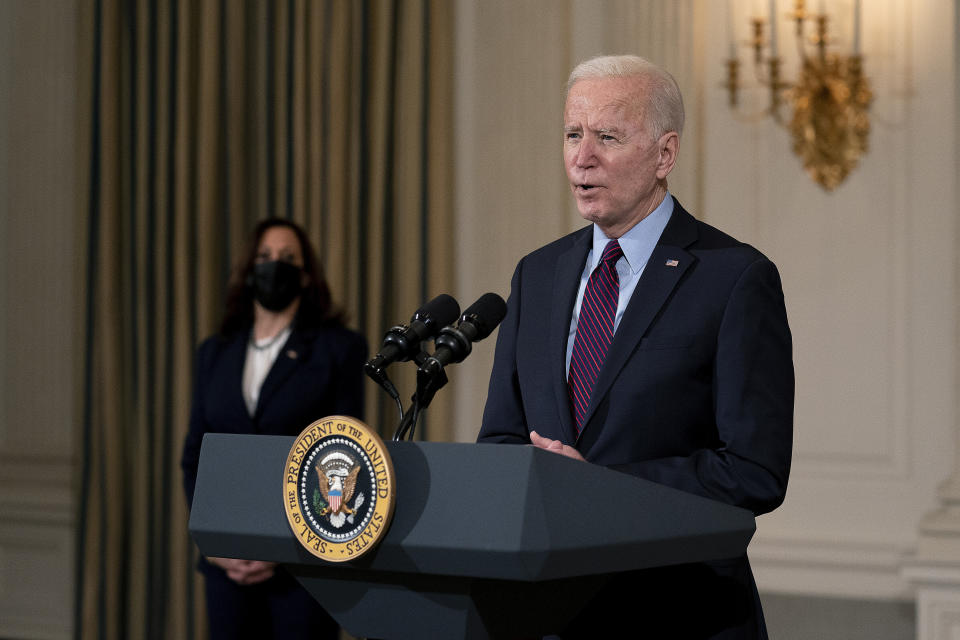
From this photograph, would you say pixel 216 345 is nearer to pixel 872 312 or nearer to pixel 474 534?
pixel 872 312

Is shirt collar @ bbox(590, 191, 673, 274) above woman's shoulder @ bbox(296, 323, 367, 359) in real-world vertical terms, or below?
above

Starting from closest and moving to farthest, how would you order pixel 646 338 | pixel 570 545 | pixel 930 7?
pixel 570 545, pixel 646 338, pixel 930 7

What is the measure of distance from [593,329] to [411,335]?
37 cm

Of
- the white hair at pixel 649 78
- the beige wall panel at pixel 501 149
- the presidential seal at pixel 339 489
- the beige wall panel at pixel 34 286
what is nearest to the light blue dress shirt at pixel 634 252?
the white hair at pixel 649 78

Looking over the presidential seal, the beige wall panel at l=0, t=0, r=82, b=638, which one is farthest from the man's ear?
the beige wall panel at l=0, t=0, r=82, b=638

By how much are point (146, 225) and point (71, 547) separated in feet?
5.54

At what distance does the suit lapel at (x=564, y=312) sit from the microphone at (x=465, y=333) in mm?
183

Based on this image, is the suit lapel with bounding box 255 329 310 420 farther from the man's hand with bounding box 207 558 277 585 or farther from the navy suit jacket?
the navy suit jacket

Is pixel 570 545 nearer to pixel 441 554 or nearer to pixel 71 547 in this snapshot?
pixel 441 554

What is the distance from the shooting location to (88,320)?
18.6ft

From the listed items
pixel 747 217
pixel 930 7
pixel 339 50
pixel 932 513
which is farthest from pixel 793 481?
pixel 339 50

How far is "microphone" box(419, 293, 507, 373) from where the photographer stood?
59.8 inches

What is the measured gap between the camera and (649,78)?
183cm

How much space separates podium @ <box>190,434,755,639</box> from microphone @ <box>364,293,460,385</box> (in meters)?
0.15
